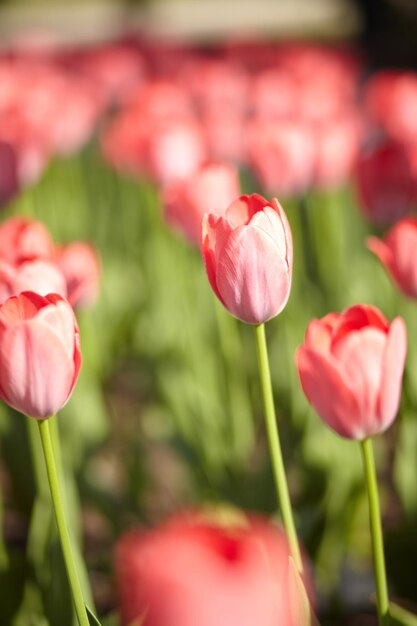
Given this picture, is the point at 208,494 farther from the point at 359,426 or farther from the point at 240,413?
the point at 359,426

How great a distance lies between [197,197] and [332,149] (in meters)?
0.55

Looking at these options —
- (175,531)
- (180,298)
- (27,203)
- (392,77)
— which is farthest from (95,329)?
A: (175,531)

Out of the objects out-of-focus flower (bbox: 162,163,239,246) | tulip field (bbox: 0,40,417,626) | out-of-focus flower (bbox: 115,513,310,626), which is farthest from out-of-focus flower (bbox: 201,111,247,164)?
out-of-focus flower (bbox: 115,513,310,626)

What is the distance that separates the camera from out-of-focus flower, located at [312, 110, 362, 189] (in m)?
1.63

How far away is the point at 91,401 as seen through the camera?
5.05ft

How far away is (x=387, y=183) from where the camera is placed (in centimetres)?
132

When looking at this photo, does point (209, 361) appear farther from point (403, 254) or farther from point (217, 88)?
point (217, 88)

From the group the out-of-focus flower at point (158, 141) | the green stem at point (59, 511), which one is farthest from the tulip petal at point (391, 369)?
the out-of-focus flower at point (158, 141)

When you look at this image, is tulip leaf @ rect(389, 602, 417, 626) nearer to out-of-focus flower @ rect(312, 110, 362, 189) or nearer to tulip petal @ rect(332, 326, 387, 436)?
tulip petal @ rect(332, 326, 387, 436)

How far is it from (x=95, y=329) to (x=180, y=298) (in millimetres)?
184

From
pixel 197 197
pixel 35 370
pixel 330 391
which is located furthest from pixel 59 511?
pixel 197 197

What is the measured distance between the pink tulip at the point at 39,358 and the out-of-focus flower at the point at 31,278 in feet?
0.41

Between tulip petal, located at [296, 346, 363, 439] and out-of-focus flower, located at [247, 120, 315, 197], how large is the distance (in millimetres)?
919

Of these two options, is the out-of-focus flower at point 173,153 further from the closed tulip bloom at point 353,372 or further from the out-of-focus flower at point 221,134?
the closed tulip bloom at point 353,372
